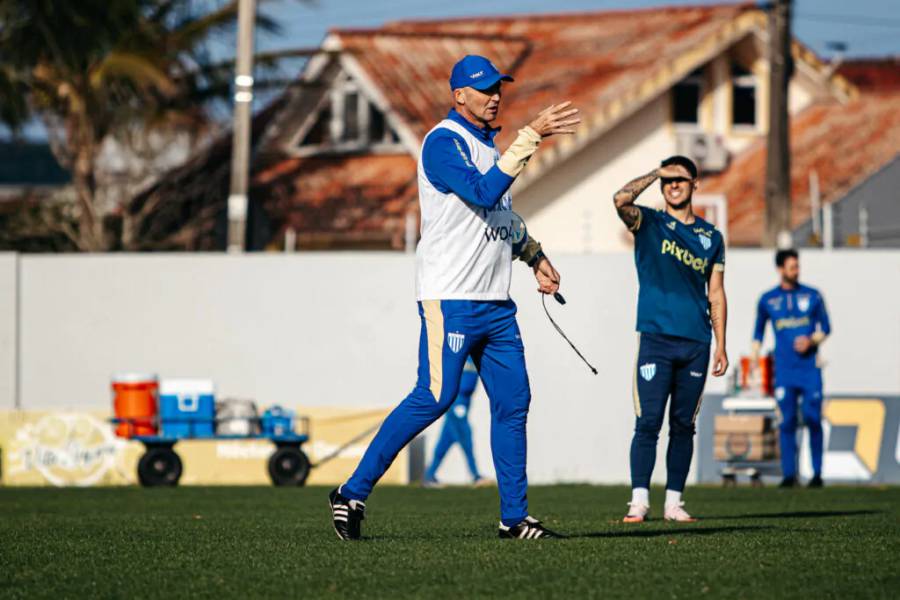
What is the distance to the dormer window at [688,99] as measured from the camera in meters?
31.0

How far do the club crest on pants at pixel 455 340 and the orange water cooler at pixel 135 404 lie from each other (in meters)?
9.86

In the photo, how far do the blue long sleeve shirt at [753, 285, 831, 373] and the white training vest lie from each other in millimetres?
8427

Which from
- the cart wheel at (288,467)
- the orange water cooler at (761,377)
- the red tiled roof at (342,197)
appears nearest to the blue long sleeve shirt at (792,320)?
the orange water cooler at (761,377)

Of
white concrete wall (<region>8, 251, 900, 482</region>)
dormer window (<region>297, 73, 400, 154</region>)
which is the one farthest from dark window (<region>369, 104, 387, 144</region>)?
white concrete wall (<region>8, 251, 900, 482</region>)

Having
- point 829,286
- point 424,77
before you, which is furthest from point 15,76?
point 829,286

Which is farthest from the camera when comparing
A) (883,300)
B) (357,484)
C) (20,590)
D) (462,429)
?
(883,300)

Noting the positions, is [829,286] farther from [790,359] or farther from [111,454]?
[111,454]

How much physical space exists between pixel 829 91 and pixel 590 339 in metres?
15.5

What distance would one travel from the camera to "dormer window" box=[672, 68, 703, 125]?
102 feet

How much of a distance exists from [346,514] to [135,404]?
962cm

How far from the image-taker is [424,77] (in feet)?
99.4

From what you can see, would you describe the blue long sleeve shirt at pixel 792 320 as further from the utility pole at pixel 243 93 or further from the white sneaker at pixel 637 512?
the utility pole at pixel 243 93

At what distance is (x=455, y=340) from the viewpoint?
753 cm

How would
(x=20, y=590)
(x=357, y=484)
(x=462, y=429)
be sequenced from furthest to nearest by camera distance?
1. (x=462, y=429)
2. (x=357, y=484)
3. (x=20, y=590)
